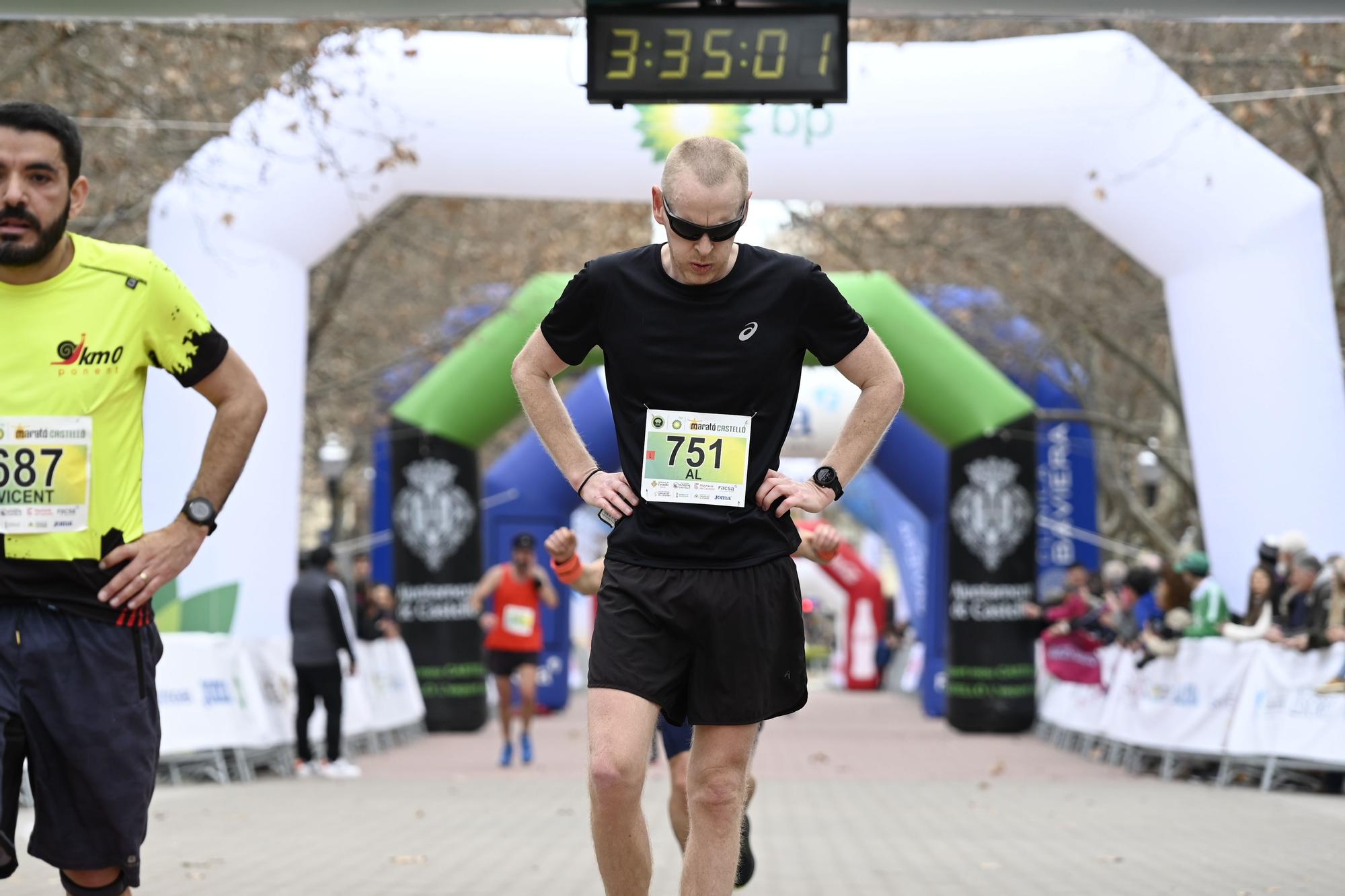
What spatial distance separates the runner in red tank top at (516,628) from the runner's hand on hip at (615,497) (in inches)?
410

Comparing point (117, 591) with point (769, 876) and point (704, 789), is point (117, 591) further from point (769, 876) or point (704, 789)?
point (769, 876)

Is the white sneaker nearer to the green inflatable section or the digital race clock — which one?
the green inflatable section

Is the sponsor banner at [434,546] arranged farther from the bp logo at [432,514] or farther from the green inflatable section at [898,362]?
the green inflatable section at [898,362]

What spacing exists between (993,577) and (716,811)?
16124 millimetres

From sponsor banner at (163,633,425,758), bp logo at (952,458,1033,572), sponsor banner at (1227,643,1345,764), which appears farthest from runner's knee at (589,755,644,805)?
bp logo at (952,458,1033,572)

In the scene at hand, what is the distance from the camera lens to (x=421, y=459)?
20562 millimetres

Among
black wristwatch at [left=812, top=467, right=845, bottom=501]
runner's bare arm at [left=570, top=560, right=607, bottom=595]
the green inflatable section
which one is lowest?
runner's bare arm at [left=570, top=560, right=607, bottom=595]

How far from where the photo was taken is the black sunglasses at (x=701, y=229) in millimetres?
4574

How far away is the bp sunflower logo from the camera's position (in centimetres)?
1356

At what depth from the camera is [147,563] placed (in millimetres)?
4305

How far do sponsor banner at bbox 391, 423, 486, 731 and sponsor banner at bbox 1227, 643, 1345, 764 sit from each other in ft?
30.5

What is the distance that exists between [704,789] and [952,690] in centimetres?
1652

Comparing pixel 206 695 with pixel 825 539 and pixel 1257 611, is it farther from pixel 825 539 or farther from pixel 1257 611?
pixel 825 539

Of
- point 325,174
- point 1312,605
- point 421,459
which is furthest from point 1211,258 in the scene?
point 421,459
